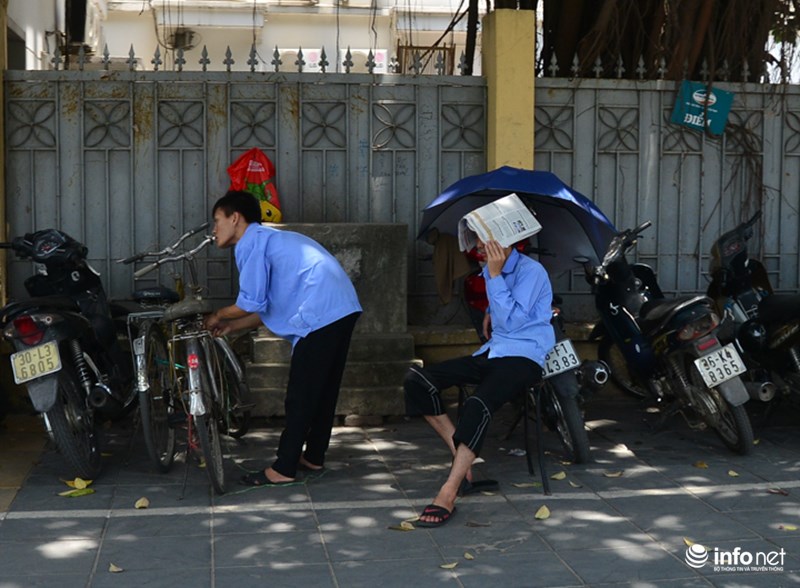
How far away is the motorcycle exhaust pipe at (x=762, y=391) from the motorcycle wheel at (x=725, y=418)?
200 millimetres

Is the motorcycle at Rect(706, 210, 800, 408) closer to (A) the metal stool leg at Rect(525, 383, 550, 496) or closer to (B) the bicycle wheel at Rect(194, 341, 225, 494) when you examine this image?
(A) the metal stool leg at Rect(525, 383, 550, 496)

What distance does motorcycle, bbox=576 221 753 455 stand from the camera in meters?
6.07

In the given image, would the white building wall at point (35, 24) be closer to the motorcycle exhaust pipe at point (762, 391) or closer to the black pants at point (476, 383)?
the black pants at point (476, 383)

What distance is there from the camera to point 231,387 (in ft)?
20.0

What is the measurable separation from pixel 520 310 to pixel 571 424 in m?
0.92

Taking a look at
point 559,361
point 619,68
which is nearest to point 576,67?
point 619,68

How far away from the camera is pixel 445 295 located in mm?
7363

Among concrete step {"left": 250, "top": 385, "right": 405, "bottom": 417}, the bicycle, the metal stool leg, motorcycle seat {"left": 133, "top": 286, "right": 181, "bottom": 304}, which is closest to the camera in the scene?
the bicycle

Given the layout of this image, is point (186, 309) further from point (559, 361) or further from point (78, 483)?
point (559, 361)

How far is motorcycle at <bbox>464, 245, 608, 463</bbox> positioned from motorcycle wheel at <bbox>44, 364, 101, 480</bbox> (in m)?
2.23

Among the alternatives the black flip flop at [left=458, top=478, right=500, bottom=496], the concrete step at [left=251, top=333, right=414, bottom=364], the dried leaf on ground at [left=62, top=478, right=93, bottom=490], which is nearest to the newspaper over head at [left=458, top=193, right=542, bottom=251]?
the black flip flop at [left=458, top=478, right=500, bottom=496]

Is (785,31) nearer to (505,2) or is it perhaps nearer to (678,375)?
(505,2)

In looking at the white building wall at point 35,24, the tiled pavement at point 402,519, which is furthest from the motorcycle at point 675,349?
the white building wall at point 35,24

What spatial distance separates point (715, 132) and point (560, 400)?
10.2ft
